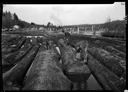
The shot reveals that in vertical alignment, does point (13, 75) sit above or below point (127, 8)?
below

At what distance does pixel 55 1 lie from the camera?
381cm

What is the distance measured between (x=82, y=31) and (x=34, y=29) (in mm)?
12927

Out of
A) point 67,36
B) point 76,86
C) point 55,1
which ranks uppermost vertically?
point 55,1

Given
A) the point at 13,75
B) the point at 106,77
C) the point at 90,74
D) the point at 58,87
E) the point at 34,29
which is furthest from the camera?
the point at 34,29

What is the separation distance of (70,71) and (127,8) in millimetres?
4901

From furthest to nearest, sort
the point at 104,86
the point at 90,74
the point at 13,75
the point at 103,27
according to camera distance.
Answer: the point at 103,27 → the point at 90,74 → the point at 13,75 → the point at 104,86

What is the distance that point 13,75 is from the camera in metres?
6.68

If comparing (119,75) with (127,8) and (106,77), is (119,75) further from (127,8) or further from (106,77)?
(127,8)

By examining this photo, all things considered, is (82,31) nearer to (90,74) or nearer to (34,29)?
(34,29)

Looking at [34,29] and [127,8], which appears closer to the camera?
[127,8]

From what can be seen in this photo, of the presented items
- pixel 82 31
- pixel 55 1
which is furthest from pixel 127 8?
pixel 82 31

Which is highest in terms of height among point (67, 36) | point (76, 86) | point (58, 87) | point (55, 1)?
point (55, 1)

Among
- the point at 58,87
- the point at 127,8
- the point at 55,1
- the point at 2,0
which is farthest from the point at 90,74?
the point at 2,0

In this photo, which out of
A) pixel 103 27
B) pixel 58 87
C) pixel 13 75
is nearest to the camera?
pixel 58 87
